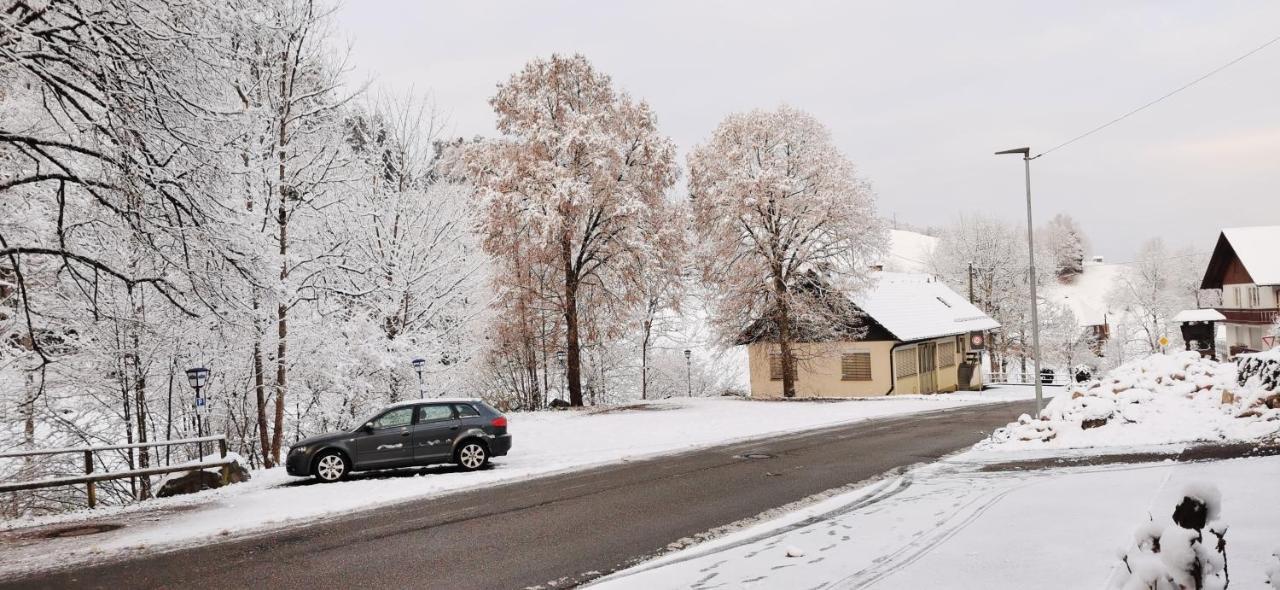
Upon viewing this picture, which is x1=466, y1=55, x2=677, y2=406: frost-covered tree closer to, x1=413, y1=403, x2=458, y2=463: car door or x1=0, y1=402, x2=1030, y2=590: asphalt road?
x1=413, y1=403, x2=458, y2=463: car door

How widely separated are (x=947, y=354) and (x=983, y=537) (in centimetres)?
3976

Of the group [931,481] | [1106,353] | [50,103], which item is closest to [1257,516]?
[931,481]

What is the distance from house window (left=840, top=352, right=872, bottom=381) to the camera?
3625cm

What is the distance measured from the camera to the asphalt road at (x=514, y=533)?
314 inches

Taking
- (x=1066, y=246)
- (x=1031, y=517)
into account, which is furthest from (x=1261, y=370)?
(x=1066, y=246)

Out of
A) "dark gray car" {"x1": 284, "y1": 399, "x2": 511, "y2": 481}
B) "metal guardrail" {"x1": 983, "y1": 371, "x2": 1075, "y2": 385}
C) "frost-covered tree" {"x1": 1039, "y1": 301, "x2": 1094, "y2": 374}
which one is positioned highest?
"dark gray car" {"x1": 284, "y1": 399, "x2": 511, "y2": 481}

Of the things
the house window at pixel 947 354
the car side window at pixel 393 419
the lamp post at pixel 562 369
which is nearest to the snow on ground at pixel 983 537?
the car side window at pixel 393 419

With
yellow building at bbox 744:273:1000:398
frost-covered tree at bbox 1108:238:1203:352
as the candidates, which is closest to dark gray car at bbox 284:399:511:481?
yellow building at bbox 744:273:1000:398

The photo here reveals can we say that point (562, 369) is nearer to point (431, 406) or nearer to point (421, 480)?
point (431, 406)

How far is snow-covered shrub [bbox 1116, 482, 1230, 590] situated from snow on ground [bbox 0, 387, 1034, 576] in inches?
411

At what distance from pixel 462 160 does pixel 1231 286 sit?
2093 inches

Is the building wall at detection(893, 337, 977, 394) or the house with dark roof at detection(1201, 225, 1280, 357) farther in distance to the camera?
the house with dark roof at detection(1201, 225, 1280, 357)

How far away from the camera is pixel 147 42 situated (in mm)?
9297

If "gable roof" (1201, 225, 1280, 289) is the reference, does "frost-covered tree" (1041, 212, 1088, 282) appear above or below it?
above
